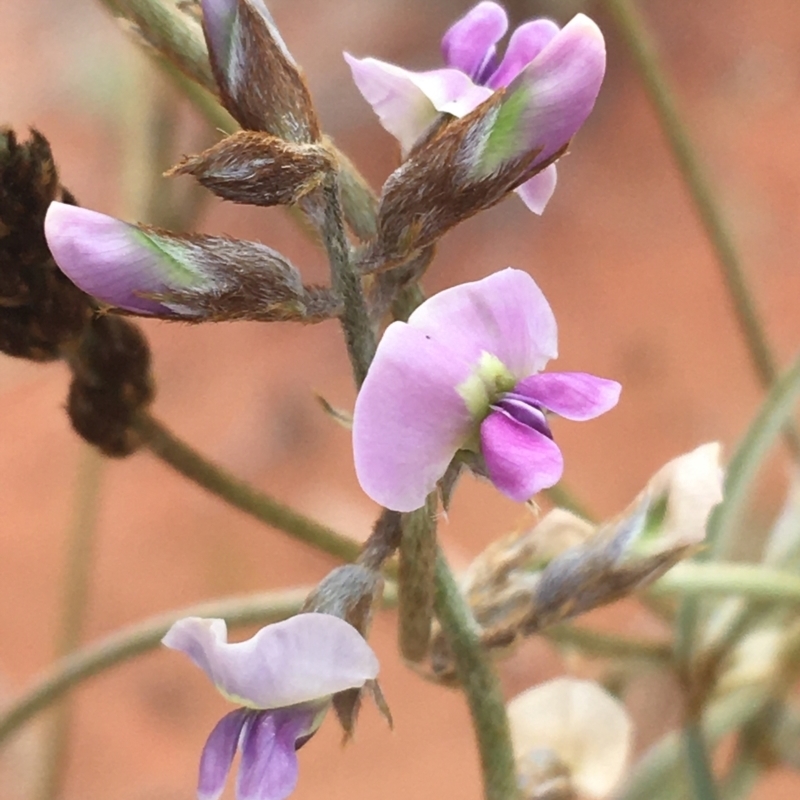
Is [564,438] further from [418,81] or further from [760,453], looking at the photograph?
[418,81]

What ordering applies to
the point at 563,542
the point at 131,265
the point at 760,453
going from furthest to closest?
the point at 760,453 < the point at 563,542 < the point at 131,265

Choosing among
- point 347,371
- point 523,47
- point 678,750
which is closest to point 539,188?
point 523,47

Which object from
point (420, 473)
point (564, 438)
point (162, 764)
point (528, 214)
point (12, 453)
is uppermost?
point (528, 214)

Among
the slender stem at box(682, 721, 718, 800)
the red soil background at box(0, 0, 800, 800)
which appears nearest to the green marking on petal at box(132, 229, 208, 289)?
the slender stem at box(682, 721, 718, 800)

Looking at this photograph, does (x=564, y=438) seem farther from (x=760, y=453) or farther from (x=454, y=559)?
(x=760, y=453)

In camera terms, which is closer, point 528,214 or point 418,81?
point 418,81

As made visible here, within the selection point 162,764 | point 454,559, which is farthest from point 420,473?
point 162,764

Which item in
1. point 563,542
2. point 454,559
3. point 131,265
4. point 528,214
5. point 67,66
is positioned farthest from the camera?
point 67,66

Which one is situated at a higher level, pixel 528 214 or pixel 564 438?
pixel 528 214
